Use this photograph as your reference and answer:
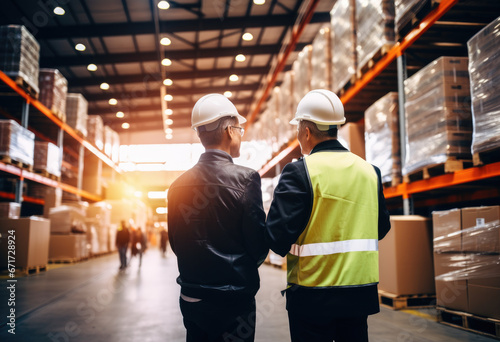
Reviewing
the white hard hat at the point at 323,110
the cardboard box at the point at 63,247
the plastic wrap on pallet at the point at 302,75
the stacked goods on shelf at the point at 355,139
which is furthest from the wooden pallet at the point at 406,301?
the cardboard box at the point at 63,247

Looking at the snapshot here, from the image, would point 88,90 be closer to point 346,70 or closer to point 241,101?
point 241,101

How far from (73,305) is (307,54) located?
249 inches

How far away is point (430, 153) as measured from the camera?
14.8 feet

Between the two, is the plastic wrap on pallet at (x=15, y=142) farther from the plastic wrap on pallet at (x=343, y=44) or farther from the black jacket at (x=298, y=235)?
the black jacket at (x=298, y=235)

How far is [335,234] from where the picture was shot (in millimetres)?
1550

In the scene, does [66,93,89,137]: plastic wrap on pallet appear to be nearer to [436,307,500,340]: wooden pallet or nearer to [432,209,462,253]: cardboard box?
[432,209,462,253]: cardboard box

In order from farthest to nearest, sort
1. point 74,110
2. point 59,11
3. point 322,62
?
point 74,110
point 59,11
point 322,62

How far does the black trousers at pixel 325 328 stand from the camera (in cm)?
148

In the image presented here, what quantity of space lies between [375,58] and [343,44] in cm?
86

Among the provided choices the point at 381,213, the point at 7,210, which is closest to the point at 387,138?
the point at 381,213

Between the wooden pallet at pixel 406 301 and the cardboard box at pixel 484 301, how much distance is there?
1.10m

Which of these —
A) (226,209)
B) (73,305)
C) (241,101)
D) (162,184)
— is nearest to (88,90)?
(241,101)

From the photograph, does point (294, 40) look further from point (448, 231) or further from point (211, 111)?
point (211, 111)

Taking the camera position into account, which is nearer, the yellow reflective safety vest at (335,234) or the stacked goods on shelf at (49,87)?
the yellow reflective safety vest at (335,234)
